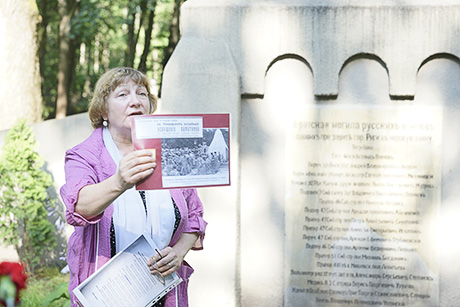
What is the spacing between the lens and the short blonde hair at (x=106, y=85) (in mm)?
2904

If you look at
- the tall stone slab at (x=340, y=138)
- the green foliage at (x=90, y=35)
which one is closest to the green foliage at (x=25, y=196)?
the tall stone slab at (x=340, y=138)

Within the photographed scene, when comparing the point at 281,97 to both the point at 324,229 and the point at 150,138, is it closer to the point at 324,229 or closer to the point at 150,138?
the point at 324,229

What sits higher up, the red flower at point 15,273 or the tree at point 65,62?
the tree at point 65,62

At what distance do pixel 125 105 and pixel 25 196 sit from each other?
446 centimetres

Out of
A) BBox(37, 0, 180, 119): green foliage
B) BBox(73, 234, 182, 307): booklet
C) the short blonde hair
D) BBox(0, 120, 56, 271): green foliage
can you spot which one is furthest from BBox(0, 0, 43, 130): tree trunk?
BBox(73, 234, 182, 307): booklet

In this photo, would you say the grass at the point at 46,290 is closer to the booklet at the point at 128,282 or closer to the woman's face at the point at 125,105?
the booklet at the point at 128,282

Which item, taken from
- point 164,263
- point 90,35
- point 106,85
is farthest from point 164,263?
point 90,35

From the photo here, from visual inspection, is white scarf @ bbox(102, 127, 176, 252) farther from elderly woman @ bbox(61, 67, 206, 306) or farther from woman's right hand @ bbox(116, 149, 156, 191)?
woman's right hand @ bbox(116, 149, 156, 191)

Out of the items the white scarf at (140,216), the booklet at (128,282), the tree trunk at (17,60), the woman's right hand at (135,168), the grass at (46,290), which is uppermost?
the tree trunk at (17,60)

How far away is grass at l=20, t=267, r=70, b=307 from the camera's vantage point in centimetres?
496

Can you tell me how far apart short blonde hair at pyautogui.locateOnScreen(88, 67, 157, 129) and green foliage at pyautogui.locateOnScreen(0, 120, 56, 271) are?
4252 mm

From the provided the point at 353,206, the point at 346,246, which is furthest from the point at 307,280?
the point at 353,206

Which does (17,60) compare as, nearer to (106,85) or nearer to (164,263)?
(106,85)

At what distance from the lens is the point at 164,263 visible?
2.77m
